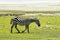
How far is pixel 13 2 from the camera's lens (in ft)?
3.62

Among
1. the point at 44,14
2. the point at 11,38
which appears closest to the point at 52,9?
the point at 44,14

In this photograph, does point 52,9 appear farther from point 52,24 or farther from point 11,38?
point 11,38

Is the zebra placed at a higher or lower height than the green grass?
higher

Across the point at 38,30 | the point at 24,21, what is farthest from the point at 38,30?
the point at 24,21

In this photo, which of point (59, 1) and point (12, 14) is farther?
point (59, 1)

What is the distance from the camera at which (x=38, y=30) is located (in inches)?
38.3

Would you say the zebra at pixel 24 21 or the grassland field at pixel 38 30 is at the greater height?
the zebra at pixel 24 21

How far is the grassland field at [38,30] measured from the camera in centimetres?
96

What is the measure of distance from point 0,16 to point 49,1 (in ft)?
1.32

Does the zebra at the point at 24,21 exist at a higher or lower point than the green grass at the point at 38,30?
higher

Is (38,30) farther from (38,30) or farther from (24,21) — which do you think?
(24,21)

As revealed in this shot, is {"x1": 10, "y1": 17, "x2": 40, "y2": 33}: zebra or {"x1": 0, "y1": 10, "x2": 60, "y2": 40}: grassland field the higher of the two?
{"x1": 10, "y1": 17, "x2": 40, "y2": 33}: zebra

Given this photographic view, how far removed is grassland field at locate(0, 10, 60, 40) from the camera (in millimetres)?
958

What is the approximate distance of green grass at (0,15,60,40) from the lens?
3.14 ft
